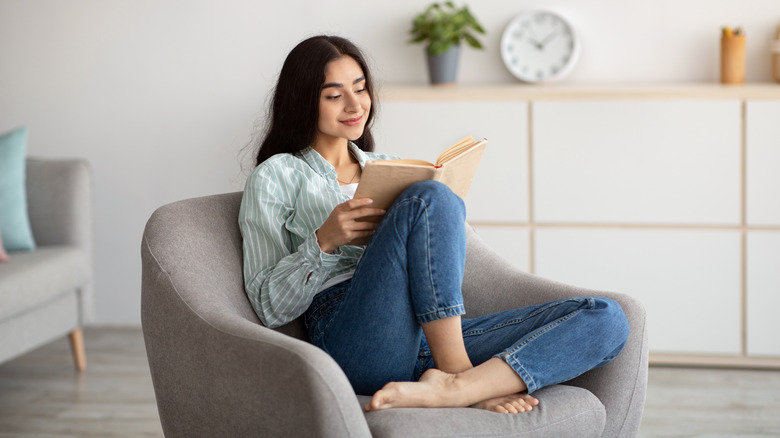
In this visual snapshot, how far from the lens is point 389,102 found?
330 centimetres

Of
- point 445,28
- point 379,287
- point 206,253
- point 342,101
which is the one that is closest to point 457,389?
point 379,287

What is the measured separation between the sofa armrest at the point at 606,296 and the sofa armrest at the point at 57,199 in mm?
1749

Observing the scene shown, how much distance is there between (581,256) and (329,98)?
61.5 inches

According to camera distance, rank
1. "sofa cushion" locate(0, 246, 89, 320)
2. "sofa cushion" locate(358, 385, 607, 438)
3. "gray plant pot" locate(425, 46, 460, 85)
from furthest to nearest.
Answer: "gray plant pot" locate(425, 46, 460, 85) → "sofa cushion" locate(0, 246, 89, 320) → "sofa cushion" locate(358, 385, 607, 438)

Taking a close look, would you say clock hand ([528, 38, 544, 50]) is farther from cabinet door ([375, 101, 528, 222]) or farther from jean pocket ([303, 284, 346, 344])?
jean pocket ([303, 284, 346, 344])

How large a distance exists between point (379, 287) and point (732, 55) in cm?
219

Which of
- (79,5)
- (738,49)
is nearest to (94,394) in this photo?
(79,5)

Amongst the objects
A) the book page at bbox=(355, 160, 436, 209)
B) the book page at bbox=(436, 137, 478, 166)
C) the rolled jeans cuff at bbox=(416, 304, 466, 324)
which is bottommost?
the rolled jeans cuff at bbox=(416, 304, 466, 324)

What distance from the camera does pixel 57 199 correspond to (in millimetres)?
3236

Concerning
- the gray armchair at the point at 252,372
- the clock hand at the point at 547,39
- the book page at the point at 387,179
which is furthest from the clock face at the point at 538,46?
the book page at the point at 387,179

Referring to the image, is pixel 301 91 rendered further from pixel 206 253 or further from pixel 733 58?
pixel 733 58

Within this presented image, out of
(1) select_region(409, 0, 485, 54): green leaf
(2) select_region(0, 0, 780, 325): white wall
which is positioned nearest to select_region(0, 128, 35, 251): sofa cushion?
(2) select_region(0, 0, 780, 325): white wall

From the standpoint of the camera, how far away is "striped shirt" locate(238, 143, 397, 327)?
71.7 inches

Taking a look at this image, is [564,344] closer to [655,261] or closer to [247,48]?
[655,261]
